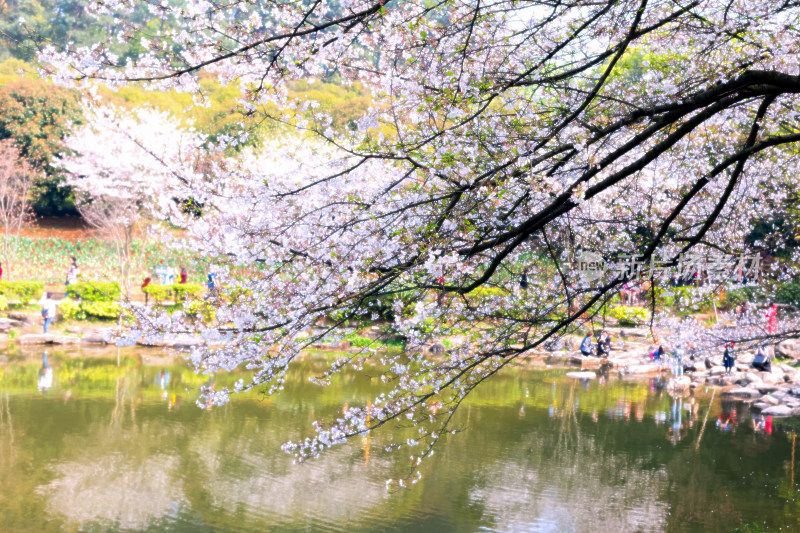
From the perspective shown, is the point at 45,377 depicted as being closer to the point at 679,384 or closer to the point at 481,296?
the point at 481,296

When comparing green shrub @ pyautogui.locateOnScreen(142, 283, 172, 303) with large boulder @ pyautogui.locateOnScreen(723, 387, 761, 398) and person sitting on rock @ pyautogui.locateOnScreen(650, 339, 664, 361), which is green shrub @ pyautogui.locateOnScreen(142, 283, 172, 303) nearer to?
person sitting on rock @ pyautogui.locateOnScreen(650, 339, 664, 361)

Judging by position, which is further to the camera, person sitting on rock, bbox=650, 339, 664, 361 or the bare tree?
the bare tree

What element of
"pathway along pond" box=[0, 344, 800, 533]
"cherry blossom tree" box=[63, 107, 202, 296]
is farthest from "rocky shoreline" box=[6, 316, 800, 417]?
"cherry blossom tree" box=[63, 107, 202, 296]

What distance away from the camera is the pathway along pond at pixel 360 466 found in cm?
655

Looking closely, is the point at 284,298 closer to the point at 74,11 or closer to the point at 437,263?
the point at 437,263

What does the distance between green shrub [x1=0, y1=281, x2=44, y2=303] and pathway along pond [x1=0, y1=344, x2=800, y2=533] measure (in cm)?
410

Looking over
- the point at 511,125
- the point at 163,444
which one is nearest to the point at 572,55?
the point at 511,125

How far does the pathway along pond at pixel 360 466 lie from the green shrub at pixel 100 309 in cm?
378

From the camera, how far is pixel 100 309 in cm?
1588

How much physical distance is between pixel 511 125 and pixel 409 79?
0.78 meters

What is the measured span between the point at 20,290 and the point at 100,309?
1763 millimetres

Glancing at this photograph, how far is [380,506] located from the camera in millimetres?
6887

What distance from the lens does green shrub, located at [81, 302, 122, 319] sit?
51.9ft

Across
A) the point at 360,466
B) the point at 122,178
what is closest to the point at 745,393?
the point at 360,466
